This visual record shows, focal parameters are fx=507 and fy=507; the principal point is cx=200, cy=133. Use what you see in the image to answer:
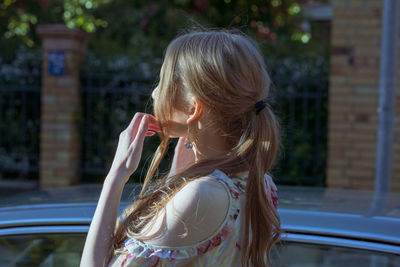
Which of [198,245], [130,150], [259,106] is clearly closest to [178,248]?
[198,245]

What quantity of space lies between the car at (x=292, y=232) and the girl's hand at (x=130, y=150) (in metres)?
0.44

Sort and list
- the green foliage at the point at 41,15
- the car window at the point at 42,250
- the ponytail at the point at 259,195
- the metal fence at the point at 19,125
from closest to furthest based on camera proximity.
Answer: the ponytail at the point at 259,195, the car window at the point at 42,250, the metal fence at the point at 19,125, the green foliage at the point at 41,15

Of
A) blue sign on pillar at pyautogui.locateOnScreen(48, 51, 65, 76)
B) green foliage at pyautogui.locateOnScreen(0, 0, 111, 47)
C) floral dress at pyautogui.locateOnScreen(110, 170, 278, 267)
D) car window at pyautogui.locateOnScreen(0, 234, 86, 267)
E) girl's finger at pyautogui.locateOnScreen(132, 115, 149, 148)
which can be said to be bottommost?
car window at pyautogui.locateOnScreen(0, 234, 86, 267)

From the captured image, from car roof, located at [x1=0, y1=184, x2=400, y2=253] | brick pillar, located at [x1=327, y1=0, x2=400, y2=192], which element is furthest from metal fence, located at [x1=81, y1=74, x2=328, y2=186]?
car roof, located at [x1=0, y1=184, x2=400, y2=253]

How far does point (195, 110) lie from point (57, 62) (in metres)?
Answer: 4.52

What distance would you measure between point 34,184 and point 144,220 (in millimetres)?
4872

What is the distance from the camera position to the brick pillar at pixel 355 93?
184 inches

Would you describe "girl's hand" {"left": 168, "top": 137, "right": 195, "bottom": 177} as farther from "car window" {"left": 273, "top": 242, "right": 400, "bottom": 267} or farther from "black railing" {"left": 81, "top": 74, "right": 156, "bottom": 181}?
"black railing" {"left": 81, "top": 74, "right": 156, "bottom": 181}

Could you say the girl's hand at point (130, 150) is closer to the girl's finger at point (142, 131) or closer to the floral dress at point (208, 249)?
the girl's finger at point (142, 131)

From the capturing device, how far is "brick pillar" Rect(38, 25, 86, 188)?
18.1 ft

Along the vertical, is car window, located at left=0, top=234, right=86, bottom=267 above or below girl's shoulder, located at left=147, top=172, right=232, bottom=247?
below

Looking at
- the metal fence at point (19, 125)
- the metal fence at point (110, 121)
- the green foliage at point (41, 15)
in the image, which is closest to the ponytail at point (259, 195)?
the metal fence at point (110, 121)

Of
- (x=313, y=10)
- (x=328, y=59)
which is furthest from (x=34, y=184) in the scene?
(x=313, y=10)

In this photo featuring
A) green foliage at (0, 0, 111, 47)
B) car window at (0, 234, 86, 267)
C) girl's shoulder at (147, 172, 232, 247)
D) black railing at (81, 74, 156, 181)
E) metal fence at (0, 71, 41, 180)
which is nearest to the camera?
girl's shoulder at (147, 172, 232, 247)
